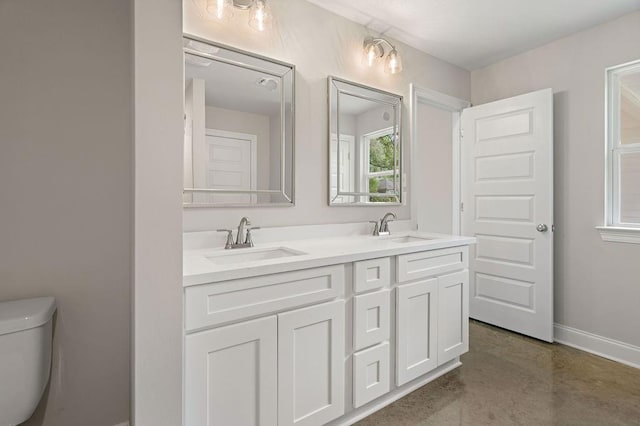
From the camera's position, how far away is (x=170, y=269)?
1.08 metres

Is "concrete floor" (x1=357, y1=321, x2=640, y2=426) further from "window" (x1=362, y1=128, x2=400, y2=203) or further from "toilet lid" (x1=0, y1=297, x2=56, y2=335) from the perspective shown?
"toilet lid" (x1=0, y1=297, x2=56, y2=335)

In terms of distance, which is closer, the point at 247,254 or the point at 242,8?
the point at 247,254

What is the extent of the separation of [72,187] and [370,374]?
1.63m

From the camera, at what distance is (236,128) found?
1.83 metres

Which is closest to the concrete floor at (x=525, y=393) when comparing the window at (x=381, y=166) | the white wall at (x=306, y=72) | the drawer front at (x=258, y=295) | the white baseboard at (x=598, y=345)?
the white baseboard at (x=598, y=345)

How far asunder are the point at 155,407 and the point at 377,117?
217 centimetres

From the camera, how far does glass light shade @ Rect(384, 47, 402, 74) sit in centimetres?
239

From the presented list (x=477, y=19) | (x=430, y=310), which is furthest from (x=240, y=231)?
(x=477, y=19)

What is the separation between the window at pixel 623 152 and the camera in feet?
7.47

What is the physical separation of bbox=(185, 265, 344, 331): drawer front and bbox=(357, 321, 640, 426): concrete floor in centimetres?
79

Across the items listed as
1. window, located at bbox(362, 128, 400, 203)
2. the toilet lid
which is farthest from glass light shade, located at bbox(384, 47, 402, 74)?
the toilet lid

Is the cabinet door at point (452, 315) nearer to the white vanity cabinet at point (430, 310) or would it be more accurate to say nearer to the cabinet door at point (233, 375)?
the white vanity cabinet at point (430, 310)

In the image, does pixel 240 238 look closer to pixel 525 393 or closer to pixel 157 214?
pixel 157 214

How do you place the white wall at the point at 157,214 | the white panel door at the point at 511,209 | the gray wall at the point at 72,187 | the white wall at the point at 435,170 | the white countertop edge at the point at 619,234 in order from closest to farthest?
the white wall at the point at 157,214 < the gray wall at the point at 72,187 < the white countertop edge at the point at 619,234 < the white panel door at the point at 511,209 < the white wall at the point at 435,170
